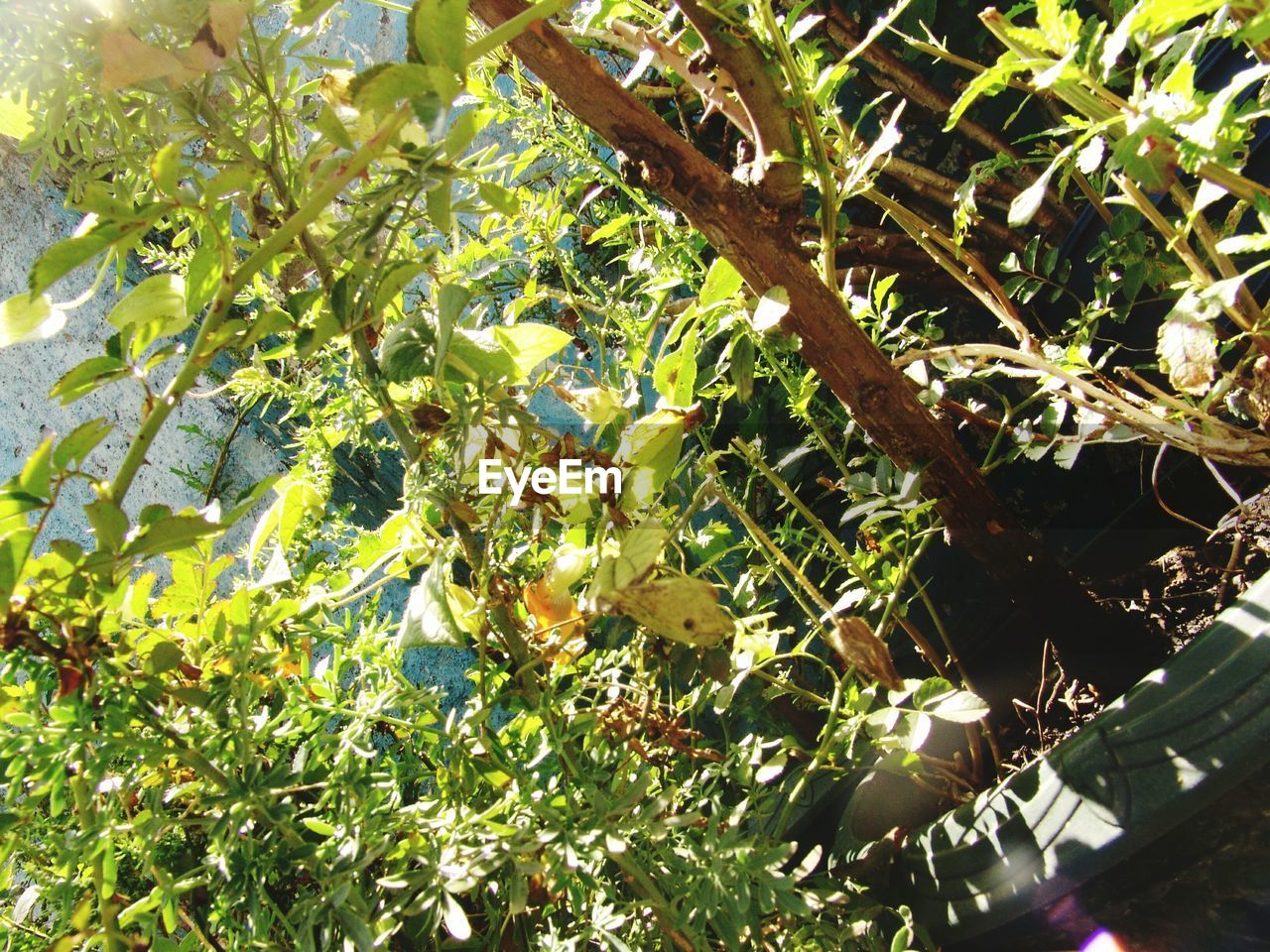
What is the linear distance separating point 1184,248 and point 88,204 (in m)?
0.62

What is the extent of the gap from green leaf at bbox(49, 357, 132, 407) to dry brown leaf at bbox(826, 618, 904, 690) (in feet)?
1.43

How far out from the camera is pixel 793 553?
100 cm

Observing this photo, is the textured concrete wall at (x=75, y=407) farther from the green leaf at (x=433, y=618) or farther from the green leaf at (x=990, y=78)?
the green leaf at (x=990, y=78)

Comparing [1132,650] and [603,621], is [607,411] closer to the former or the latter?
[603,621]

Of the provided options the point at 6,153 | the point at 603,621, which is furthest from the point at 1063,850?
the point at 6,153

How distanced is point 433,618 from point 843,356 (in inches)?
13.8

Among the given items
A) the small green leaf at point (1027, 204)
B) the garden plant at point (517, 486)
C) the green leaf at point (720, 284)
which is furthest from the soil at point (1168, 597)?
the green leaf at point (720, 284)

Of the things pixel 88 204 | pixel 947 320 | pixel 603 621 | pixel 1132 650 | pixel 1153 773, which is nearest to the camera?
pixel 88 204

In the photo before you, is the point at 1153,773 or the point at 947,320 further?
the point at 947,320

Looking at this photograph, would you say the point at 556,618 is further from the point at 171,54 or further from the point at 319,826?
the point at 171,54

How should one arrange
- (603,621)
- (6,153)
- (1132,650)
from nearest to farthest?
(1132,650), (603,621), (6,153)

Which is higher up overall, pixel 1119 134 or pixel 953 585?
pixel 1119 134

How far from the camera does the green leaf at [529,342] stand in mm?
494

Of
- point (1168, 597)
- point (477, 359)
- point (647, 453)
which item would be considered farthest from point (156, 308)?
point (1168, 597)
